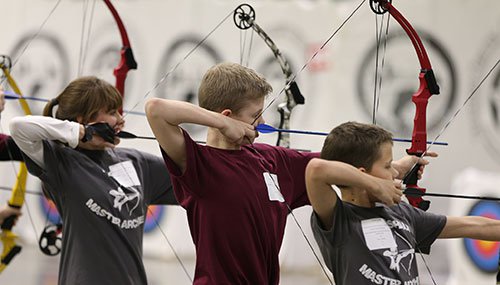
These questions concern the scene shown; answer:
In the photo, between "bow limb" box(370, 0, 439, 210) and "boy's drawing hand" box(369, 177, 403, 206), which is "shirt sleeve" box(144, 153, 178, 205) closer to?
"bow limb" box(370, 0, 439, 210)

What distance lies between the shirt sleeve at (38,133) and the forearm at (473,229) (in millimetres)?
1033

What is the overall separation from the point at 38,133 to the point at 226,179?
2.25 feet

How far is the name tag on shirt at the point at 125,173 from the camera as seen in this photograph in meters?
2.42

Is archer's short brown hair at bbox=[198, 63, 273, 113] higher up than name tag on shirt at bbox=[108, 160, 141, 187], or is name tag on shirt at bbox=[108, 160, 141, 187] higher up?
archer's short brown hair at bbox=[198, 63, 273, 113]

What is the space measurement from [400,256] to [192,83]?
3.73 m

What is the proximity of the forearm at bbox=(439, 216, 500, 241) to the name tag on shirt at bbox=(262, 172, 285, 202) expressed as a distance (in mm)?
398

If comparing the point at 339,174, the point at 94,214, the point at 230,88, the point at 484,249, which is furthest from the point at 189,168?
the point at 484,249

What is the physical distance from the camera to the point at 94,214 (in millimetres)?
2334

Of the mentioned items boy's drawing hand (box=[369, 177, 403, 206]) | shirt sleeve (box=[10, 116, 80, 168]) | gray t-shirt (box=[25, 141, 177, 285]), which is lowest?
gray t-shirt (box=[25, 141, 177, 285])

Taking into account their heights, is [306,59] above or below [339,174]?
below

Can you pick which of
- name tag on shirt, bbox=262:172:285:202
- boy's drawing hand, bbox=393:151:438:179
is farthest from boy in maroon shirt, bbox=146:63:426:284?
boy's drawing hand, bbox=393:151:438:179

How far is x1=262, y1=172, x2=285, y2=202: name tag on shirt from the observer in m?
1.94

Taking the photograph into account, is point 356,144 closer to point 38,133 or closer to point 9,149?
point 38,133

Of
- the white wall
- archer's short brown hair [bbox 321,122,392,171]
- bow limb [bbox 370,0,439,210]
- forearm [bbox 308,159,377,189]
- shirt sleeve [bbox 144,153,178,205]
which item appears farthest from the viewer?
the white wall
